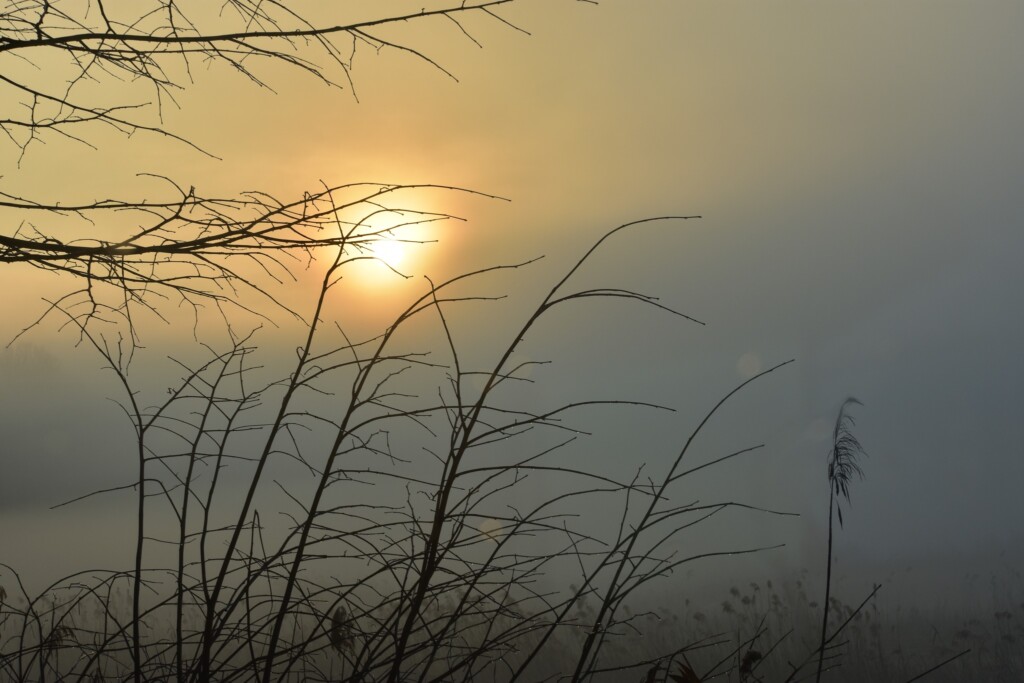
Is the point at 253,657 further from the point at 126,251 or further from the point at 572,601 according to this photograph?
the point at 126,251

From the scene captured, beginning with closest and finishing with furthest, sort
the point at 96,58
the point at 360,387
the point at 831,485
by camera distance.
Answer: the point at 360,387
the point at 96,58
the point at 831,485

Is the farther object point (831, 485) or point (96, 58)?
point (831, 485)

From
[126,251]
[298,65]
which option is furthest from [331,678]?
[298,65]

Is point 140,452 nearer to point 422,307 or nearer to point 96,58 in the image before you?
point 422,307

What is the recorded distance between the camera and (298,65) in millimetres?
2834

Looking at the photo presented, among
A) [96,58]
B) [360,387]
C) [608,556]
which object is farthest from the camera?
[96,58]

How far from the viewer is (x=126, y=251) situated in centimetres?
277

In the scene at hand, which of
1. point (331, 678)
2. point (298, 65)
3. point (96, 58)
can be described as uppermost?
point (96, 58)

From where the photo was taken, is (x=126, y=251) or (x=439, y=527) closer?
(x=439, y=527)

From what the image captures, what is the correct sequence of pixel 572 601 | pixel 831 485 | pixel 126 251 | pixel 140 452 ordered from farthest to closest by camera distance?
pixel 831 485, pixel 126 251, pixel 140 452, pixel 572 601

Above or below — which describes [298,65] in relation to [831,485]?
above

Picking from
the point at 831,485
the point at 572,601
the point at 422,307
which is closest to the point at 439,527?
the point at 572,601

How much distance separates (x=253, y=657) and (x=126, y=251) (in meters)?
1.37

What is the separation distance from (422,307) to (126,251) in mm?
1247
